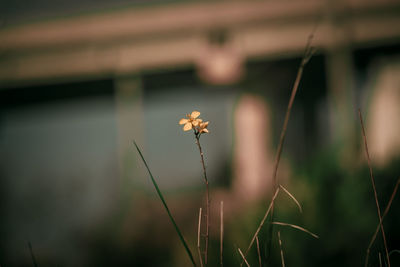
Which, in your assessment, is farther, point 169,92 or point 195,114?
point 169,92

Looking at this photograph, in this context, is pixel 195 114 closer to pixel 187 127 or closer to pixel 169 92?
pixel 187 127

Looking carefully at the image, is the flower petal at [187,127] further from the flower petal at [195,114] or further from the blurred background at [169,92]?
the blurred background at [169,92]

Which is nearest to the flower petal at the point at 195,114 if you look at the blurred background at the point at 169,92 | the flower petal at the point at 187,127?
the flower petal at the point at 187,127

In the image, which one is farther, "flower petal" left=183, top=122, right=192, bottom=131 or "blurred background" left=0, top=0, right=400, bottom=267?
"blurred background" left=0, top=0, right=400, bottom=267

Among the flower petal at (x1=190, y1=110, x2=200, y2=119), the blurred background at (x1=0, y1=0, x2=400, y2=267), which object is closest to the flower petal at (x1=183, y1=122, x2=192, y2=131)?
the flower petal at (x1=190, y1=110, x2=200, y2=119)

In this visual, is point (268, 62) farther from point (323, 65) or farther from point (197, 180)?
point (197, 180)

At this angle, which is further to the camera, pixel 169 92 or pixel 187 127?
pixel 169 92

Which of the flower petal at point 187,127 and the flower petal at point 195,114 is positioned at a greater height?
the flower petal at point 195,114

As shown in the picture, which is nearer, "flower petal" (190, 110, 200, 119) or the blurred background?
"flower petal" (190, 110, 200, 119)

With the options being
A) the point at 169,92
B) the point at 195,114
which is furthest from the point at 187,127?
the point at 169,92

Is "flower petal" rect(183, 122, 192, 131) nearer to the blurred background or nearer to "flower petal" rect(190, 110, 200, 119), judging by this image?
"flower petal" rect(190, 110, 200, 119)

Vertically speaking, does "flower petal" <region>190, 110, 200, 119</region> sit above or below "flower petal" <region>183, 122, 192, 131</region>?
above

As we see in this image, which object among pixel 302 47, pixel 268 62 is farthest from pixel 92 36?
pixel 302 47
